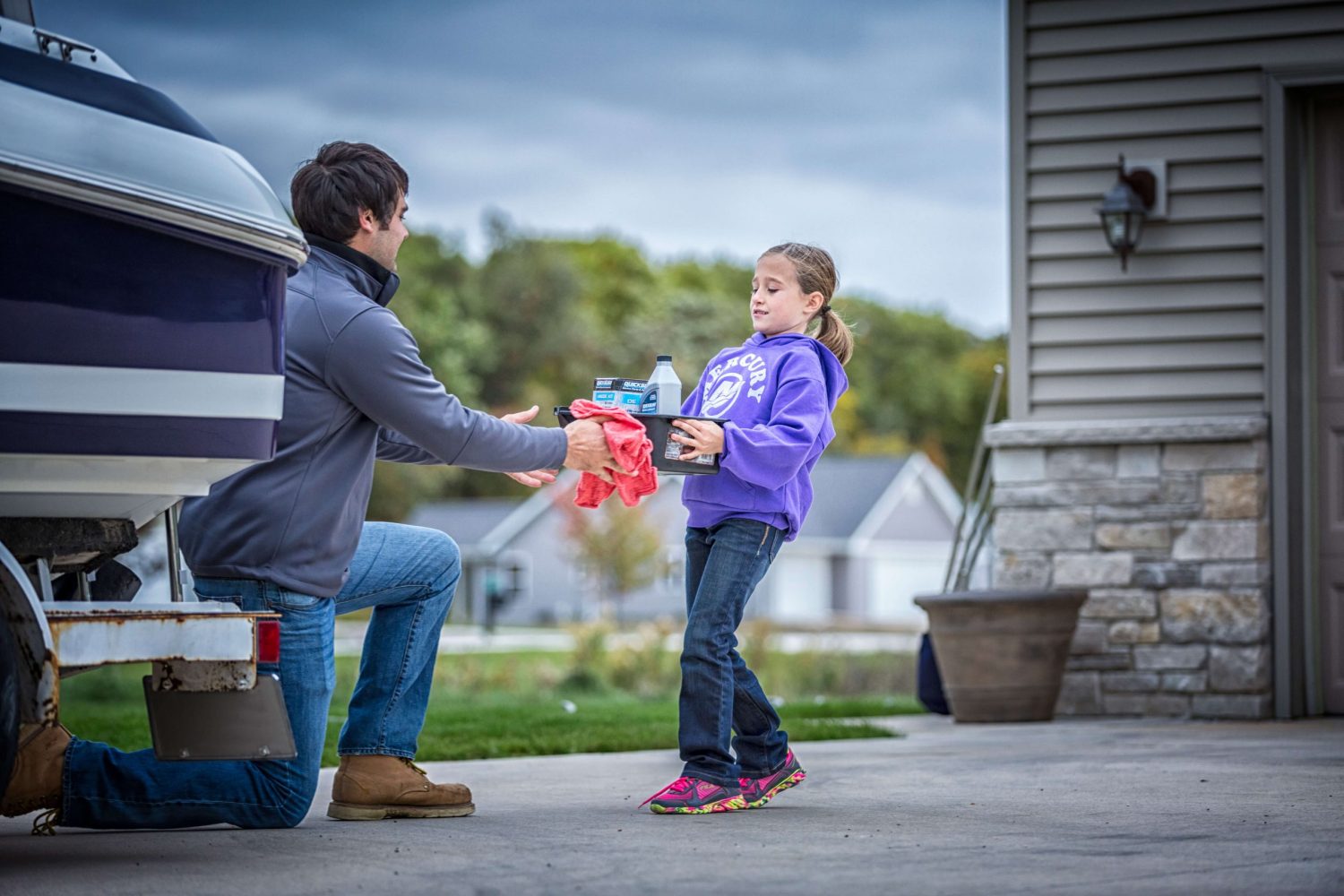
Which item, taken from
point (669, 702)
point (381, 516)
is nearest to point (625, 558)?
point (381, 516)

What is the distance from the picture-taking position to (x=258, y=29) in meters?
67.3

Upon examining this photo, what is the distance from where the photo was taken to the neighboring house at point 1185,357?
768 cm

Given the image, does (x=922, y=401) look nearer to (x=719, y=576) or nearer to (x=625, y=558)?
(x=625, y=558)

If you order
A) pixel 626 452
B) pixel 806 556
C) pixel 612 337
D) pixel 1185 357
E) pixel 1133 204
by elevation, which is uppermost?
pixel 612 337

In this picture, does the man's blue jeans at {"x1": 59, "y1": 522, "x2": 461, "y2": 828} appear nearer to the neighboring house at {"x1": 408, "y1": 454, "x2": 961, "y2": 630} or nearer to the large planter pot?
the large planter pot

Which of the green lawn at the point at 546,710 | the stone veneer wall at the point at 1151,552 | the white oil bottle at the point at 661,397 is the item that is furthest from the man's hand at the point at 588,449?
the stone veneer wall at the point at 1151,552

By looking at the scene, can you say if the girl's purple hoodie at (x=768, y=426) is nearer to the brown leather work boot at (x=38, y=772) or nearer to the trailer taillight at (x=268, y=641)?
the trailer taillight at (x=268, y=641)

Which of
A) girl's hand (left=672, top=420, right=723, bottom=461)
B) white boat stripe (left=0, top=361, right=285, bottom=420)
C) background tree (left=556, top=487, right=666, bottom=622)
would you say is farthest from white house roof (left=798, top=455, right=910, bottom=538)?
white boat stripe (left=0, top=361, right=285, bottom=420)

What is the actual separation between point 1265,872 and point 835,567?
40268 mm

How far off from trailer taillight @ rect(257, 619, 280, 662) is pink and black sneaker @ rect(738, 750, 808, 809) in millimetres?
1482

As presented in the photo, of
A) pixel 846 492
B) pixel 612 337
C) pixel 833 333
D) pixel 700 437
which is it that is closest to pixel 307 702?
pixel 700 437

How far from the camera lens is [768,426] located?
4.34 metres

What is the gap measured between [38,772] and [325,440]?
1.02 m

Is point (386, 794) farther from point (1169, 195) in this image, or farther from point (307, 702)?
point (1169, 195)
